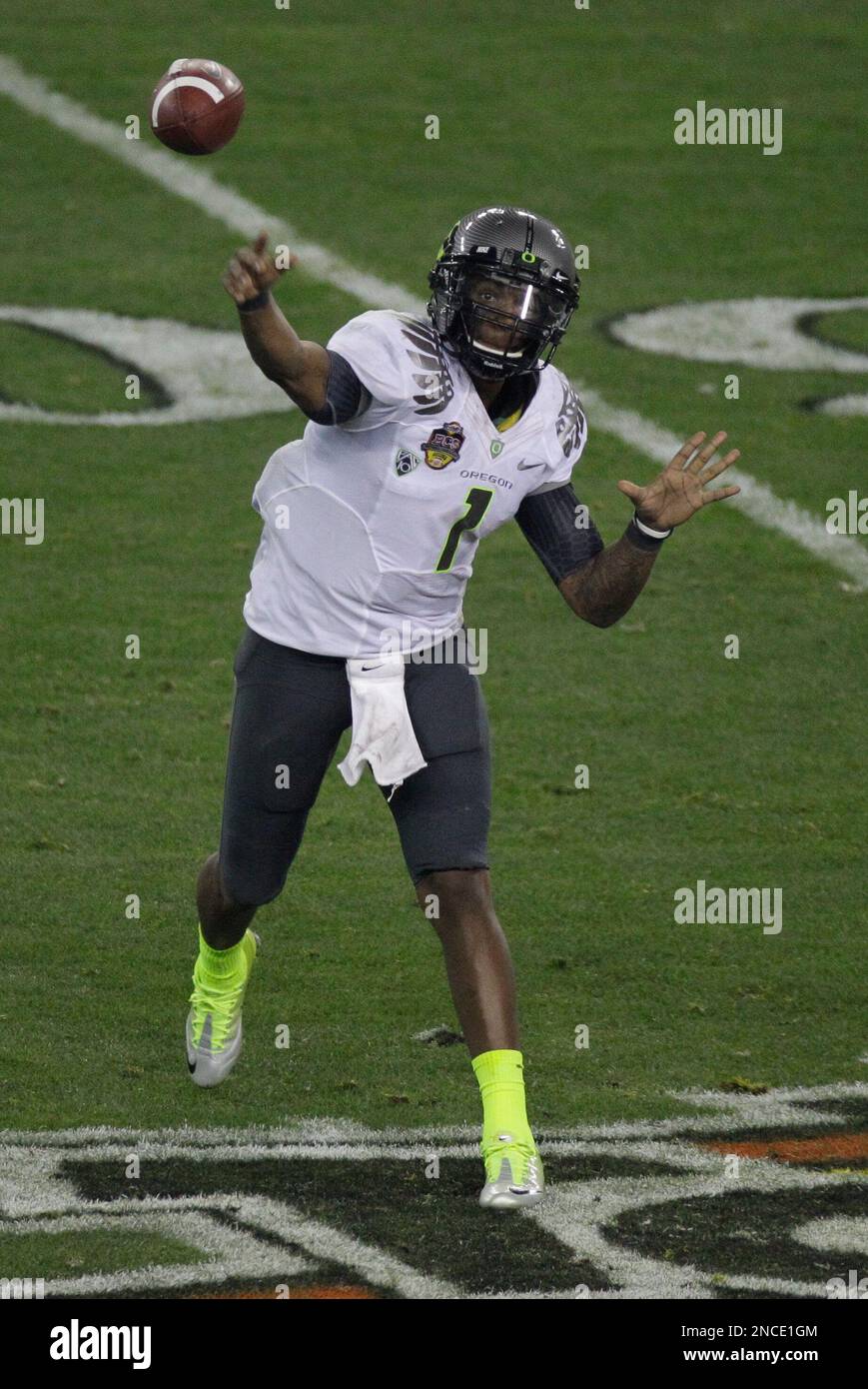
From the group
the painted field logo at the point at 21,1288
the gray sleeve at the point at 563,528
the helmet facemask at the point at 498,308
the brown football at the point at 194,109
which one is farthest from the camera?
the brown football at the point at 194,109

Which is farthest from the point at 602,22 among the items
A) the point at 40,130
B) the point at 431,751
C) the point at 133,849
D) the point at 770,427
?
the point at 431,751

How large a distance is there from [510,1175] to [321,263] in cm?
1067

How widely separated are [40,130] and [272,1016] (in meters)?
12.2

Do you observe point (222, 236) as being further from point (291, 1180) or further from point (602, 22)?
point (291, 1180)

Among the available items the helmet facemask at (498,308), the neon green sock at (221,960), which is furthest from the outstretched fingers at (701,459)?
the neon green sock at (221,960)

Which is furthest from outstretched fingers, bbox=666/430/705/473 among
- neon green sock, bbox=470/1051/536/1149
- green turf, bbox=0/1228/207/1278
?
green turf, bbox=0/1228/207/1278

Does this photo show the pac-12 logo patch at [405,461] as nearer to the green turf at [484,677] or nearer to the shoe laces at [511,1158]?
the shoe laces at [511,1158]

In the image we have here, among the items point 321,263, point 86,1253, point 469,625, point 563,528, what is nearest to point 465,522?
point 563,528

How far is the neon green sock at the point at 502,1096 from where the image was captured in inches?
196

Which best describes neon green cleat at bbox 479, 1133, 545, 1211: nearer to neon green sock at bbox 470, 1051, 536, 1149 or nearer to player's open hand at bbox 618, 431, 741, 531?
neon green sock at bbox 470, 1051, 536, 1149

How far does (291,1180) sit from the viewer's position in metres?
5.29

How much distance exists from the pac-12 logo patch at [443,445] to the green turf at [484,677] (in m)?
1.76

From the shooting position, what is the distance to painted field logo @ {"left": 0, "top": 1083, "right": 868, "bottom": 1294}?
15.4 ft

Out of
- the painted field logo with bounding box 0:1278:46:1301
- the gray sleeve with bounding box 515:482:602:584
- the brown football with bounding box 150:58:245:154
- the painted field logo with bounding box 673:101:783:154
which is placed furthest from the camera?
the painted field logo with bounding box 673:101:783:154
